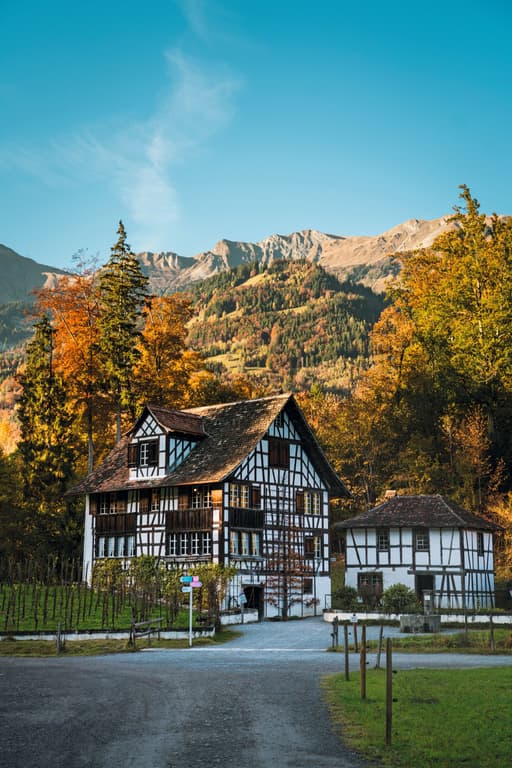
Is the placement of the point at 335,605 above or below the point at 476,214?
below

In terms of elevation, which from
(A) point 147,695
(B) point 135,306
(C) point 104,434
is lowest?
(A) point 147,695

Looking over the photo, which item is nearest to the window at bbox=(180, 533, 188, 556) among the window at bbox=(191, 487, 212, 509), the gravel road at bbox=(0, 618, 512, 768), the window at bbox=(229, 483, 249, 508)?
the window at bbox=(191, 487, 212, 509)

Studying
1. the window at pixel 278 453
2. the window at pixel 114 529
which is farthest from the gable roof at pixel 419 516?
the window at pixel 114 529

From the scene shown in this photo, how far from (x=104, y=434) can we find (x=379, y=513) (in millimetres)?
24401

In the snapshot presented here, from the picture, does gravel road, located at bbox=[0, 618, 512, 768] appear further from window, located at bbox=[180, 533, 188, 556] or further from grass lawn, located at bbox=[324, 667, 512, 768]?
window, located at bbox=[180, 533, 188, 556]

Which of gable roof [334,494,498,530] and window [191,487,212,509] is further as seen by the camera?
gable roof [334,494,498,530]

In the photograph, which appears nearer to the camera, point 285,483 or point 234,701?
point 234,701

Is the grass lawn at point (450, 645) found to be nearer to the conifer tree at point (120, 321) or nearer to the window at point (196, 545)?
the window at point (196, 545)

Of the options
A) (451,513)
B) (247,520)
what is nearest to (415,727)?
(247,520)

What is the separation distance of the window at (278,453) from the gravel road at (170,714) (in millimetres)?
28974

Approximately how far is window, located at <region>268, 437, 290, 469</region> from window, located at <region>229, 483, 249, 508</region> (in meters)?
2.92

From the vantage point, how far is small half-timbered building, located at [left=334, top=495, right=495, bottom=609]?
5819 cm

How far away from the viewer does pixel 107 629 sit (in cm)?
3850

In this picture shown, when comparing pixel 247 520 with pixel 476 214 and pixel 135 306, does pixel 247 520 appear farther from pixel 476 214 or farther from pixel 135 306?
pixel 476 214
